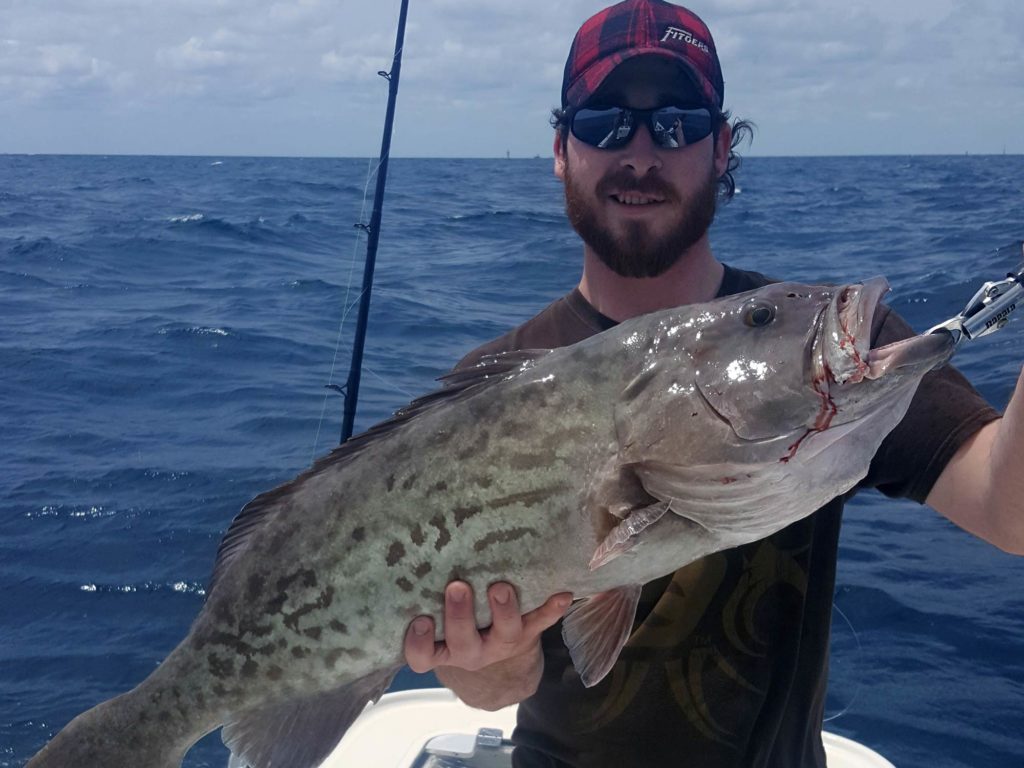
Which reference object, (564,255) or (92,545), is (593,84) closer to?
(92,545)

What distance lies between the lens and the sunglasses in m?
3.15

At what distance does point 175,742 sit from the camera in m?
2.57

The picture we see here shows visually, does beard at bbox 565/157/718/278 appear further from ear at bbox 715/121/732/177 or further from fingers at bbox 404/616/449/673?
fingers at bbox 404/616/449/673

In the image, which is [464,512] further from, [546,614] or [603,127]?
[603,127]

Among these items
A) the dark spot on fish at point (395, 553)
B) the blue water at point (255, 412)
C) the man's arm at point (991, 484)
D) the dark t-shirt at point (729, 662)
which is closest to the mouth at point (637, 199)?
the dark t-shirt at point (729, 662)

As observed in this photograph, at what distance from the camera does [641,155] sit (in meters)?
3.11

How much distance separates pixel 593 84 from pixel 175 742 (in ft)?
8.02

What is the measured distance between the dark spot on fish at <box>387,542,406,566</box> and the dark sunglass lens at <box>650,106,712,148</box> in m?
1.64

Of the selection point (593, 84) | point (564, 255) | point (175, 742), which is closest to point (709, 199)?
point (593, 84)

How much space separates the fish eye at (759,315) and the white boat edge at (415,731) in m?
2.42

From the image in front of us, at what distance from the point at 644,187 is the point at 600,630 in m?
1.52

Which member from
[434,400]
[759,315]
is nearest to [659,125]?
[759,315]

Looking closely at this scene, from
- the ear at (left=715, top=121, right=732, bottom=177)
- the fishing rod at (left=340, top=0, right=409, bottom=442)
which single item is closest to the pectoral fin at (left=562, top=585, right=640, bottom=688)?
the ear at (left=715, top=121, right=732, bottom=177)

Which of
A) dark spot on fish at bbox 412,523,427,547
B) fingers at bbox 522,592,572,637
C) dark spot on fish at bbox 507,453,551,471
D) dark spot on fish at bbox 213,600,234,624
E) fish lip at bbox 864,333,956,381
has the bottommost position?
dark spot on fish at bbox 213,600,234,624
